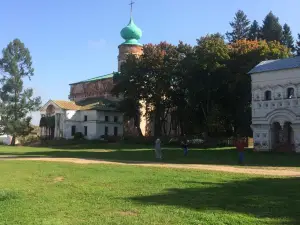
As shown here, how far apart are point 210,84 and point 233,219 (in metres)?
39.8

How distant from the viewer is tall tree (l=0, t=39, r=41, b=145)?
6338 centimetres

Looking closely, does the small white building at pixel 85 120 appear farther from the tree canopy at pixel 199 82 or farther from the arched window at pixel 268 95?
the arched window at pixel 268 95

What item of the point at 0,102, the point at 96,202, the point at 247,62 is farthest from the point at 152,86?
the point at 96,202

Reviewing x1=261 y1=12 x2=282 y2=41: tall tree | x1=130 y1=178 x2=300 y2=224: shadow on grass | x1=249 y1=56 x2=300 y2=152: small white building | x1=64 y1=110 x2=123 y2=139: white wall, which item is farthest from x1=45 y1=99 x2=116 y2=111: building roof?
x1=130 y1=178 x2=300 y2=224: shadow on grass

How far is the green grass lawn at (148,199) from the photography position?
9555 mm

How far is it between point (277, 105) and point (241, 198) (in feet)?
90.1

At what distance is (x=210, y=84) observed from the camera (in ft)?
159

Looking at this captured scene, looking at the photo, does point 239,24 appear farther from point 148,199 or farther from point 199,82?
point 148,199

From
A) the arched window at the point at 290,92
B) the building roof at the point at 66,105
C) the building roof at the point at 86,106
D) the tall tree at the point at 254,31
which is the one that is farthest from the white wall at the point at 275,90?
the tall tree at the point at 254,31

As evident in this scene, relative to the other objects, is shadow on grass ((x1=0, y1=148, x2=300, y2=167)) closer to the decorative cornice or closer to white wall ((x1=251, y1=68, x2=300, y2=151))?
white wall ((x1=251, y1=68, x2=300, y2=151))

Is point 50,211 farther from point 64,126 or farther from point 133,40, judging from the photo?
point 133,40

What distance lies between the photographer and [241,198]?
39.7 feet

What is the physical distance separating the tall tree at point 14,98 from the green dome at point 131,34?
17.0 metres

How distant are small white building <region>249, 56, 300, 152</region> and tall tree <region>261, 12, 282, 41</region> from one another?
31.8 metres
